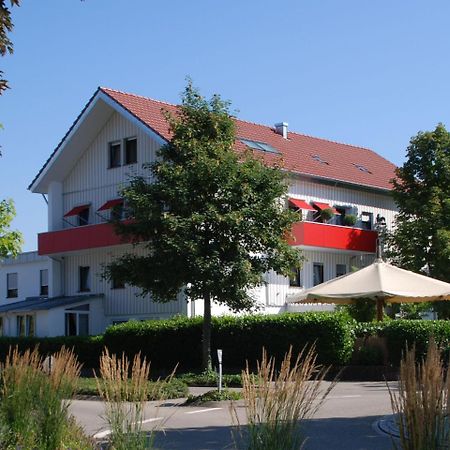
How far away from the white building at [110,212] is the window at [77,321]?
0.14ft

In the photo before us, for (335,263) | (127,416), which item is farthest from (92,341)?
(127,416)

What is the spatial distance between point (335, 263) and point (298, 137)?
8.42 m

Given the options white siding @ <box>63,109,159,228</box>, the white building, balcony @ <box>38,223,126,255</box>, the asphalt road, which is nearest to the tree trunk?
the asphalt road

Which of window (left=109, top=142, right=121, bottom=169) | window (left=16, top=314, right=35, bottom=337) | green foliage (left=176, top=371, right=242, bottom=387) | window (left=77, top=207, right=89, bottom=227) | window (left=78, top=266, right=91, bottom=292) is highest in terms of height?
window (left=109, top=142, right=121, bottom=169)

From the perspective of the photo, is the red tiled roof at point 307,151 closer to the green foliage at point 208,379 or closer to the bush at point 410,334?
the green foliage at point 208,379

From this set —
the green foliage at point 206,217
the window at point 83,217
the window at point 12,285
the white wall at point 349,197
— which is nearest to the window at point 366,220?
the white wall at point 349,197

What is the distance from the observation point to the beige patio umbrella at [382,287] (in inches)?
950

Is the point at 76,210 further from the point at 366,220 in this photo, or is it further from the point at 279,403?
the point at 279,403

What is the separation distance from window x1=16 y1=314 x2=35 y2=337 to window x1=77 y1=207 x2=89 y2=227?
4827 millimetres

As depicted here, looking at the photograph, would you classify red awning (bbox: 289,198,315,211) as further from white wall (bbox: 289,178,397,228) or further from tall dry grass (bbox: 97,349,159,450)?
tall dry grass (bbox: 97,349,159,450)

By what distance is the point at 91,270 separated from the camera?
4272 cm

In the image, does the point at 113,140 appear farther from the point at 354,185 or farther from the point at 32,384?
the point at 32,384

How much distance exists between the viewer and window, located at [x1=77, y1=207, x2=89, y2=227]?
43.2 metres

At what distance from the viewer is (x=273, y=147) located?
1745 inches
